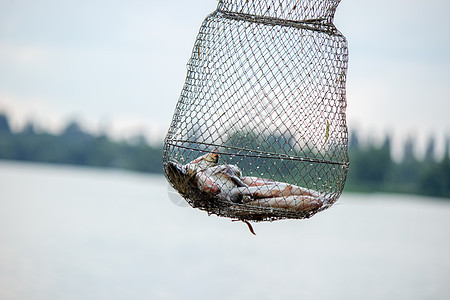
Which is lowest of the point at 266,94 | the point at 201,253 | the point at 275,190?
the point at 201,253

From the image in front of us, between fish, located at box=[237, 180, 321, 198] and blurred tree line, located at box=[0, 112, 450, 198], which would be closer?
fish, located at box=[237, 180, 321, 198]

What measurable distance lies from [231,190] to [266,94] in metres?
0.64

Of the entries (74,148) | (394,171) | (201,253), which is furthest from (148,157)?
(201,253)

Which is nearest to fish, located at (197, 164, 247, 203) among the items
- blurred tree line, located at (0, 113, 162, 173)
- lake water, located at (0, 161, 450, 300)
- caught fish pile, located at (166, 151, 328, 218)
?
caught fish pile, located at (166, 151, 328, 218)

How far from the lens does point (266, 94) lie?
165 inches

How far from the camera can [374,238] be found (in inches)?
1228

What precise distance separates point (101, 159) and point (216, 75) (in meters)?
62.7

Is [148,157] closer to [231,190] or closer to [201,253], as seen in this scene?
[201,253]

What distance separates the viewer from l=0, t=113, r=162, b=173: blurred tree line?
59.8 m

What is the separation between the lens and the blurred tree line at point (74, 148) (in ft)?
196

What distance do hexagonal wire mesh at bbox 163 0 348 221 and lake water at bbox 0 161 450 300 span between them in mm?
13265

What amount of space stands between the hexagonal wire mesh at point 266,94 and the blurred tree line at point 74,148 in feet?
173

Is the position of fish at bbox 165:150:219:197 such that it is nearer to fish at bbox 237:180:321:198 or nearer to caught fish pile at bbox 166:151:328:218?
caught fish pile at bbox 166:151:328:218

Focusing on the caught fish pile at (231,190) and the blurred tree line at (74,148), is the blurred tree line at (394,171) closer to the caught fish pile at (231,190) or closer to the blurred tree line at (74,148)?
the blurred tree line at (74,148)
